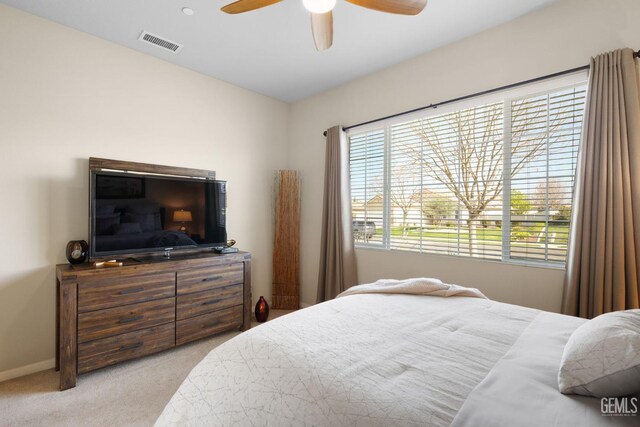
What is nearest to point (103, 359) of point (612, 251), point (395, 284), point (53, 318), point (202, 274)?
point (53, 318)

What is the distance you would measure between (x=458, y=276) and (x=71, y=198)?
3.33 metres

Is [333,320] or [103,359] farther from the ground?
[333,320]

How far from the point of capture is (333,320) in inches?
54.4

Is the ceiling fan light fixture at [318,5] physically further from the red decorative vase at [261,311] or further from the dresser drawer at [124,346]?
the red decorative vase at [261,311]

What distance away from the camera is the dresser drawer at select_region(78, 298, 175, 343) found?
84.9 inches

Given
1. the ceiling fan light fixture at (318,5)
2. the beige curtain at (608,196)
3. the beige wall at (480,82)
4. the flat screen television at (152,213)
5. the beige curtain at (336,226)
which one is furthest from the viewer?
the beige curtain at (336,226)

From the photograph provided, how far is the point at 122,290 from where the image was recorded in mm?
2312

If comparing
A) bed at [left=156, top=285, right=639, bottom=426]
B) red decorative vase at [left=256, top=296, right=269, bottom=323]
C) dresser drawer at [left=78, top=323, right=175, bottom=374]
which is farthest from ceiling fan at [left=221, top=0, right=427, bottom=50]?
red decorative vase at [left=256, top=296, right=269, bottom=323]

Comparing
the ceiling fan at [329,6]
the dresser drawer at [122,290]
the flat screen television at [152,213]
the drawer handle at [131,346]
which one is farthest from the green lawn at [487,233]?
the drawer handle at [131,346]

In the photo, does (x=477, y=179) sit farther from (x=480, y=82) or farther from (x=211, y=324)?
(x=211, y=324)

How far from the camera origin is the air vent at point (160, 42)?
2580 millimetres

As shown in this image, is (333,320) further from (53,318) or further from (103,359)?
(53,318)

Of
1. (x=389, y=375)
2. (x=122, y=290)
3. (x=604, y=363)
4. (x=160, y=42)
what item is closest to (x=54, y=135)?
(x=160, y=42)

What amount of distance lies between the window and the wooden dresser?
1.49 m
